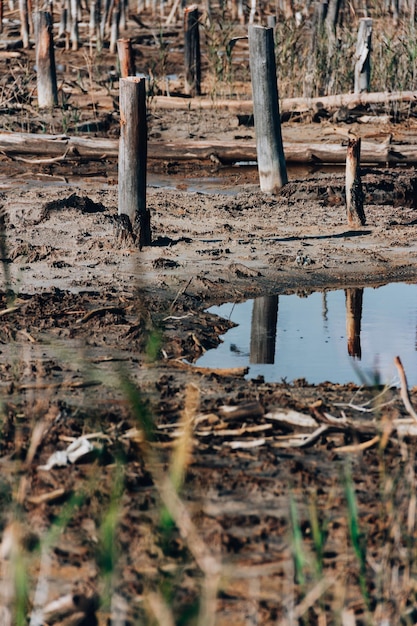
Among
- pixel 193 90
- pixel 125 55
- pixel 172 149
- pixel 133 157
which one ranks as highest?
pixel 125 55

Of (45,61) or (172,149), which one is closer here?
(172,149)

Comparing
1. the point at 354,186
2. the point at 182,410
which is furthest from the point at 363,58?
the point at 182,410

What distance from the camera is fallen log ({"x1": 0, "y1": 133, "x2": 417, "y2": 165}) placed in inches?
541

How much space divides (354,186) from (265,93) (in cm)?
193

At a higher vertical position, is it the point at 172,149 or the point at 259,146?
the point at 259,146

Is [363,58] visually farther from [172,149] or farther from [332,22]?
[172,149]

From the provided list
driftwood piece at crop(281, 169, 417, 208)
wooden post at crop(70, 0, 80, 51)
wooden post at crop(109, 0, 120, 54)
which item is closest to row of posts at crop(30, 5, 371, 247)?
driftwood piece at crop(281, 169, 417, 208)

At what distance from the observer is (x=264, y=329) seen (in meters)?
7.59

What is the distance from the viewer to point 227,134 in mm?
15344

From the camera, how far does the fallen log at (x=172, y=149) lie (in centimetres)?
1373

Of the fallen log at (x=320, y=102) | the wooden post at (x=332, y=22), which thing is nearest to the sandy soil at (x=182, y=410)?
the fallen log at (x=320, y=102)

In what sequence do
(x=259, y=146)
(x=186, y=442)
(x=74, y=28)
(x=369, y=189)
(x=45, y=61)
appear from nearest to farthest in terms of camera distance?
(x=186, y=442) < (x=259, y=146) < (x=369, y=189) < (x=45, y=61) < (x=74, y=28)

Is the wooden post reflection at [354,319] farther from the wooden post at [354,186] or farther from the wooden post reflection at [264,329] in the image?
the wooden post at [354,186]

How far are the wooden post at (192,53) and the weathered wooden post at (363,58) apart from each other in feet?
10.1
